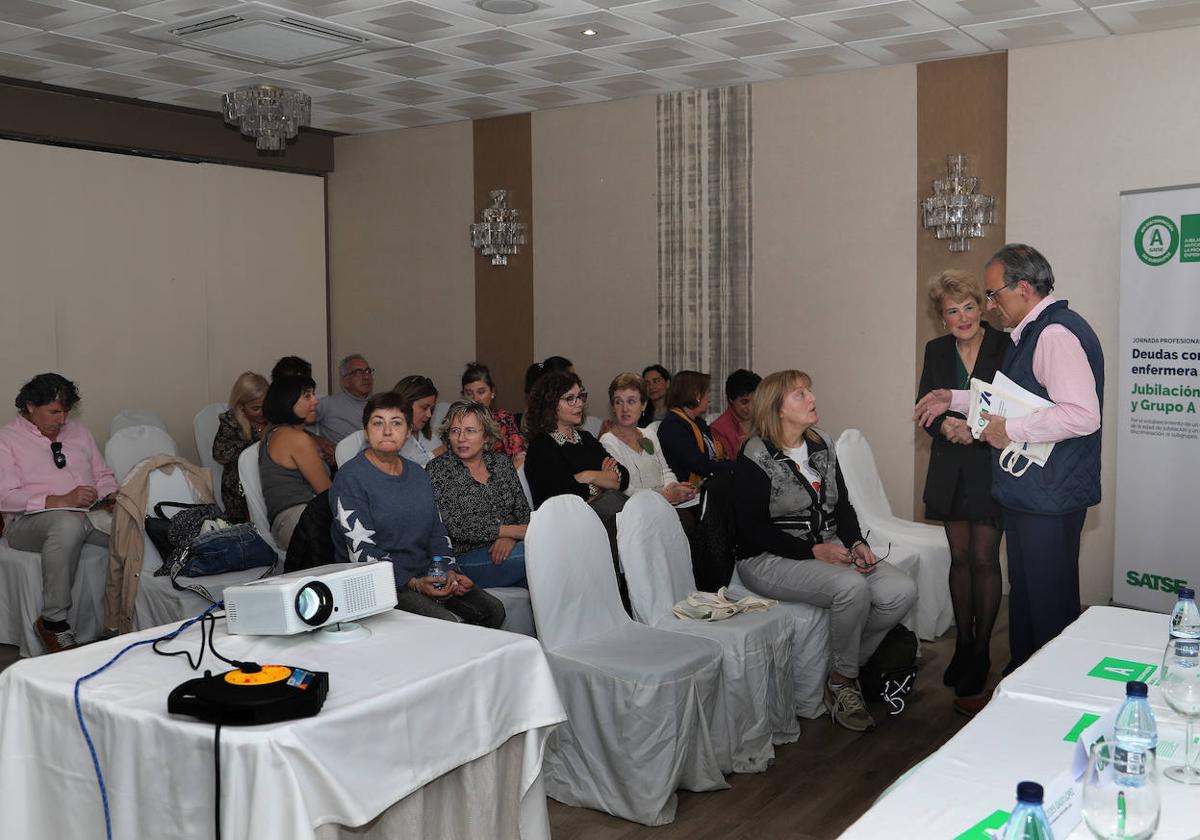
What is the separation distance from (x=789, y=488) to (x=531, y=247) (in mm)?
4515

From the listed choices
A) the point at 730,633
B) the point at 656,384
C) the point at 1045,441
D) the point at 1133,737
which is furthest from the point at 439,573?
the point at 656,384

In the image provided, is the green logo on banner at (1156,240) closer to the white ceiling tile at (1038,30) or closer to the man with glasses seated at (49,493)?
the white ceiling tile at (1038,30)

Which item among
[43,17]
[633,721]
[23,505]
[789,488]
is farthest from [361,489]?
[43,17]

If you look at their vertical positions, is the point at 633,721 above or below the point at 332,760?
below

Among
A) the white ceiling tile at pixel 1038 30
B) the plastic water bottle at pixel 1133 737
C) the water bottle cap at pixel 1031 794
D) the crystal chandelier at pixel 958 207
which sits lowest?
the plastic water bottle at pixel 1133 737

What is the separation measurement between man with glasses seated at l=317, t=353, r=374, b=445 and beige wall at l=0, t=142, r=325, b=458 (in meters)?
1.47

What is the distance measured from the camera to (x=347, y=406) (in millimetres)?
7621

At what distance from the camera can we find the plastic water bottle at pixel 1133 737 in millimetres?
1703

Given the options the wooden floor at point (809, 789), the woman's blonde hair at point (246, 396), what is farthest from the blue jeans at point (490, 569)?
the woman's blonde hair at point (246, 396)

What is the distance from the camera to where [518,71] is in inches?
272

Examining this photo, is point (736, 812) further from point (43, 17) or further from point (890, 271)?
point (43, 17)

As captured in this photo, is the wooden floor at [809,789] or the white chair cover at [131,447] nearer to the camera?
the wooden floor at [809,789]

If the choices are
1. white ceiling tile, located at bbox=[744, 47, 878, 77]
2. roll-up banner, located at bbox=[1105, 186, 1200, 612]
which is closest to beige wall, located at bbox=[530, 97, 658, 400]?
white ceiling tile, located at bbox=[744, 47, 878, 77]

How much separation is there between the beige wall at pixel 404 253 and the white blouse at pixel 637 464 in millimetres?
3393
